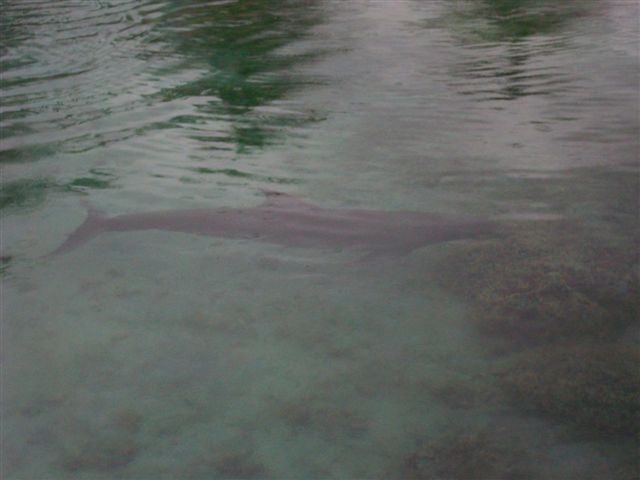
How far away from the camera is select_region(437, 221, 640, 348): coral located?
527cm

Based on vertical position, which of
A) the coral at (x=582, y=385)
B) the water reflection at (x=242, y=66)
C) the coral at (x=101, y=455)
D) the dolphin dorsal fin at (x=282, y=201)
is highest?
the water reflection at (x=242, y=66)

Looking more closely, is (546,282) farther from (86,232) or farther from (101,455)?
(86,232)

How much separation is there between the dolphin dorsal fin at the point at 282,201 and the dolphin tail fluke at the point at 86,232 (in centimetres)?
157

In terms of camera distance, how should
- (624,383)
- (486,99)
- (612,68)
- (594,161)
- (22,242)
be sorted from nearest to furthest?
(624,383) < (22,242) < (594,161) < (486,99) < (612,68)

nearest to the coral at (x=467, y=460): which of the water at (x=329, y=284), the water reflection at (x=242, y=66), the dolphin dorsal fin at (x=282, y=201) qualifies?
the water at (x=329, y=284)

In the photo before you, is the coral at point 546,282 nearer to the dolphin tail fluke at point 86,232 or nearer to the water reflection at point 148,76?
the dolphin tail fluke at point 86,232

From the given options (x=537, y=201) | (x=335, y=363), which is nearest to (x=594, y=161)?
(x=537, y=201)

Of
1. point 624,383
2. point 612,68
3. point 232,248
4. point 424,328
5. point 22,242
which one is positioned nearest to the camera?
point 624,383

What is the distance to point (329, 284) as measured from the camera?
604cm

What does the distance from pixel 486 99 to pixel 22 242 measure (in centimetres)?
641

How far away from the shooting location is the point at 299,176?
26.6 feet

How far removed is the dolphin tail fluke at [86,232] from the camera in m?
6.88

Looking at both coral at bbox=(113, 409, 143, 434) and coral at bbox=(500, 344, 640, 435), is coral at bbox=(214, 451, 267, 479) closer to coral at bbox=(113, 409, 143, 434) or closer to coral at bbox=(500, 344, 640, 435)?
coral at bbox=(113, 409, 143, 434)

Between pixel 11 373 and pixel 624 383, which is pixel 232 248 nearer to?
pixel 11 373
